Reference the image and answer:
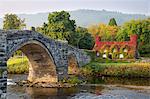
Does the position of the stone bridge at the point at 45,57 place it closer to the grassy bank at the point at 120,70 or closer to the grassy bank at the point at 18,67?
the grassy bank at the point at 120,70

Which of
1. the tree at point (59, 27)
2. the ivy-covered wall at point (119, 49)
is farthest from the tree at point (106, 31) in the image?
the tree at point (59, 27)

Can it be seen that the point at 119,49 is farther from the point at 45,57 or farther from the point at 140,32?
the point at 45,57

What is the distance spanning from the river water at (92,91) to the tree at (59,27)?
30.6 m

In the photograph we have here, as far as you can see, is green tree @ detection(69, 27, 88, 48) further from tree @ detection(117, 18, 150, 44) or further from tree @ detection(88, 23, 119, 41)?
tree @ detection(88, 23, 119, 41)

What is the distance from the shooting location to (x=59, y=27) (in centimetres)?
9250

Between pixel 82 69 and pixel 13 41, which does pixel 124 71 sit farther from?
pixel 13 41

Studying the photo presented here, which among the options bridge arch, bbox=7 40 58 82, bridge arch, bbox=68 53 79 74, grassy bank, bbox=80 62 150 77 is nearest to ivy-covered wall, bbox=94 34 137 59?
bridge arch, bbox=68 53 79 74

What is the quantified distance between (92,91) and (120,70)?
19.6 m

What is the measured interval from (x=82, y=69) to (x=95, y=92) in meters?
24.4

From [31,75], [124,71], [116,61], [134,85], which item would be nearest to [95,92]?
[134,85]

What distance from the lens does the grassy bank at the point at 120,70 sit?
2785 inches

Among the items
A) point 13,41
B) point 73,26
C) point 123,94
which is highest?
point 73,26

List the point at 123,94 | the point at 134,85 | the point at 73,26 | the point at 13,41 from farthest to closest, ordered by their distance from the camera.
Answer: the point at 73,26 < the point at 134,85 < the point at 123,94 < the point at 13,41

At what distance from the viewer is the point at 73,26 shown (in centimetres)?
9906
